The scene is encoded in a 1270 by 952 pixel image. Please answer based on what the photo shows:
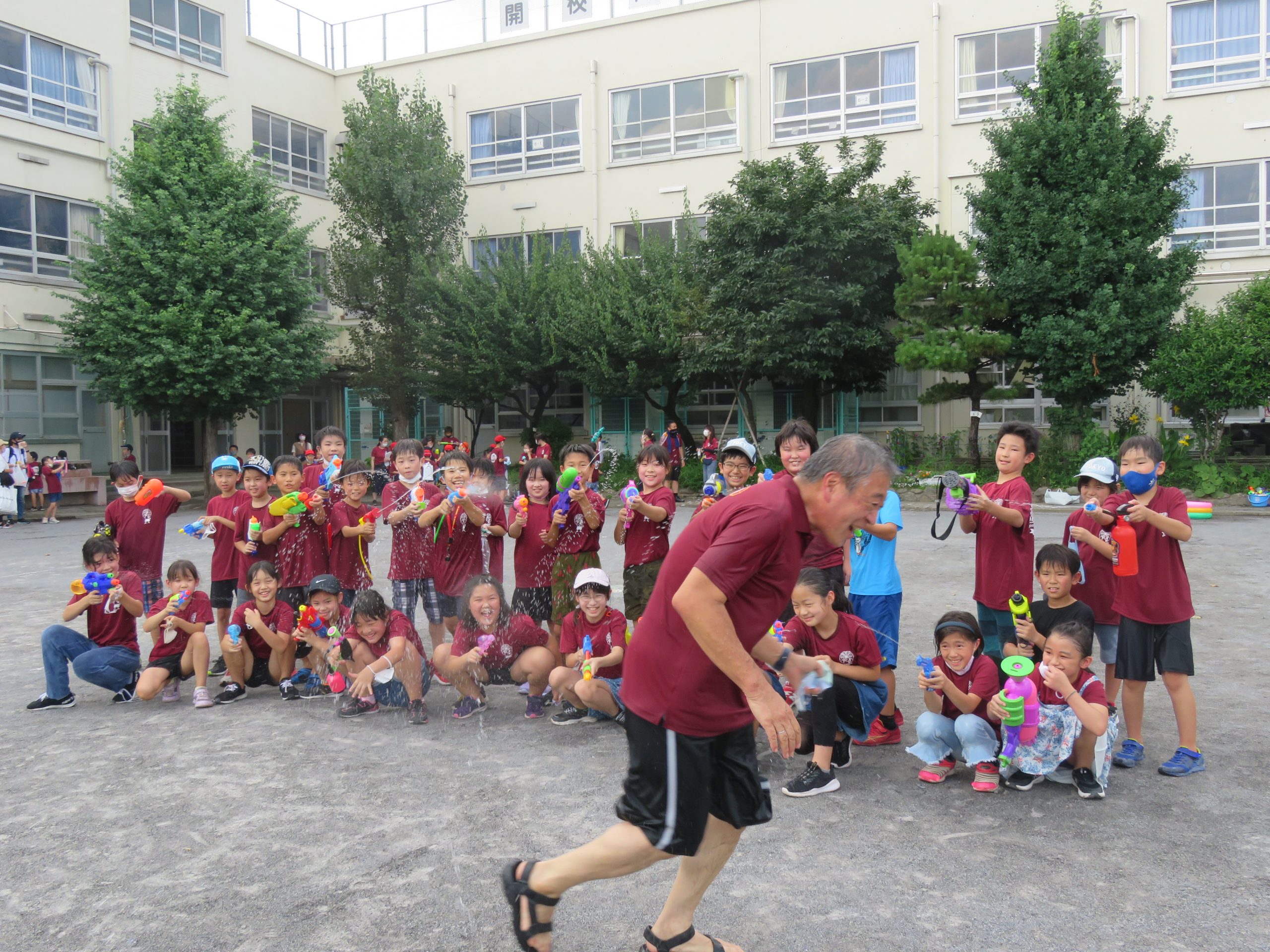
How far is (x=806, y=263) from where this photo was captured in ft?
64.5

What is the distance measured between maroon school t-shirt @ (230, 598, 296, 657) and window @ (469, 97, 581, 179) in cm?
2263

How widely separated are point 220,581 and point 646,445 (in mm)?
3475

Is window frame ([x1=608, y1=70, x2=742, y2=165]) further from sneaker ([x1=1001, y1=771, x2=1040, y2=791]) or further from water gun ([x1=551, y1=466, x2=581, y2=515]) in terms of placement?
sneaker ([x1=1001, y1=771, x2=1040, y2=791])

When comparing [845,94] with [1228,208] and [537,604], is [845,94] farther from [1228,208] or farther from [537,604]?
[537,604]

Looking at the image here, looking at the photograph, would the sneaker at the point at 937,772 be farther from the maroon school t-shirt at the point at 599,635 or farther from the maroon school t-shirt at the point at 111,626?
the maroon school t-shirt at the point at 111,626

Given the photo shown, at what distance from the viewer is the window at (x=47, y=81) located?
2098cm

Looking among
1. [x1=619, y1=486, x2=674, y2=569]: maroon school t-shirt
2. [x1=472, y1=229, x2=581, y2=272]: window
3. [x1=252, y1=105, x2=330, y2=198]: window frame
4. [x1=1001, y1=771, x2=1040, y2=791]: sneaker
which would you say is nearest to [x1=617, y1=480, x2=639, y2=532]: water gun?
[x1=619, y1=486, x2=674, y2=569]: maroon school t-shirt

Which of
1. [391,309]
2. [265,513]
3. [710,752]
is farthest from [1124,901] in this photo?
[391,309]

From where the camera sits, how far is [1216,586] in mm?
9406

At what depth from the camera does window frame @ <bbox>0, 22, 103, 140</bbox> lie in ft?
68.8

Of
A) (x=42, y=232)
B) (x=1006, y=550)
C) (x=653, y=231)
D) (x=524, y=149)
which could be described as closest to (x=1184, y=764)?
(x=1006, y=550)

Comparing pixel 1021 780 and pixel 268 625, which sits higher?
pixel 268 625

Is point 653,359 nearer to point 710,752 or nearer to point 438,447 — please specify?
point 438,447

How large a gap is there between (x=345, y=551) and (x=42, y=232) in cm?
2003
